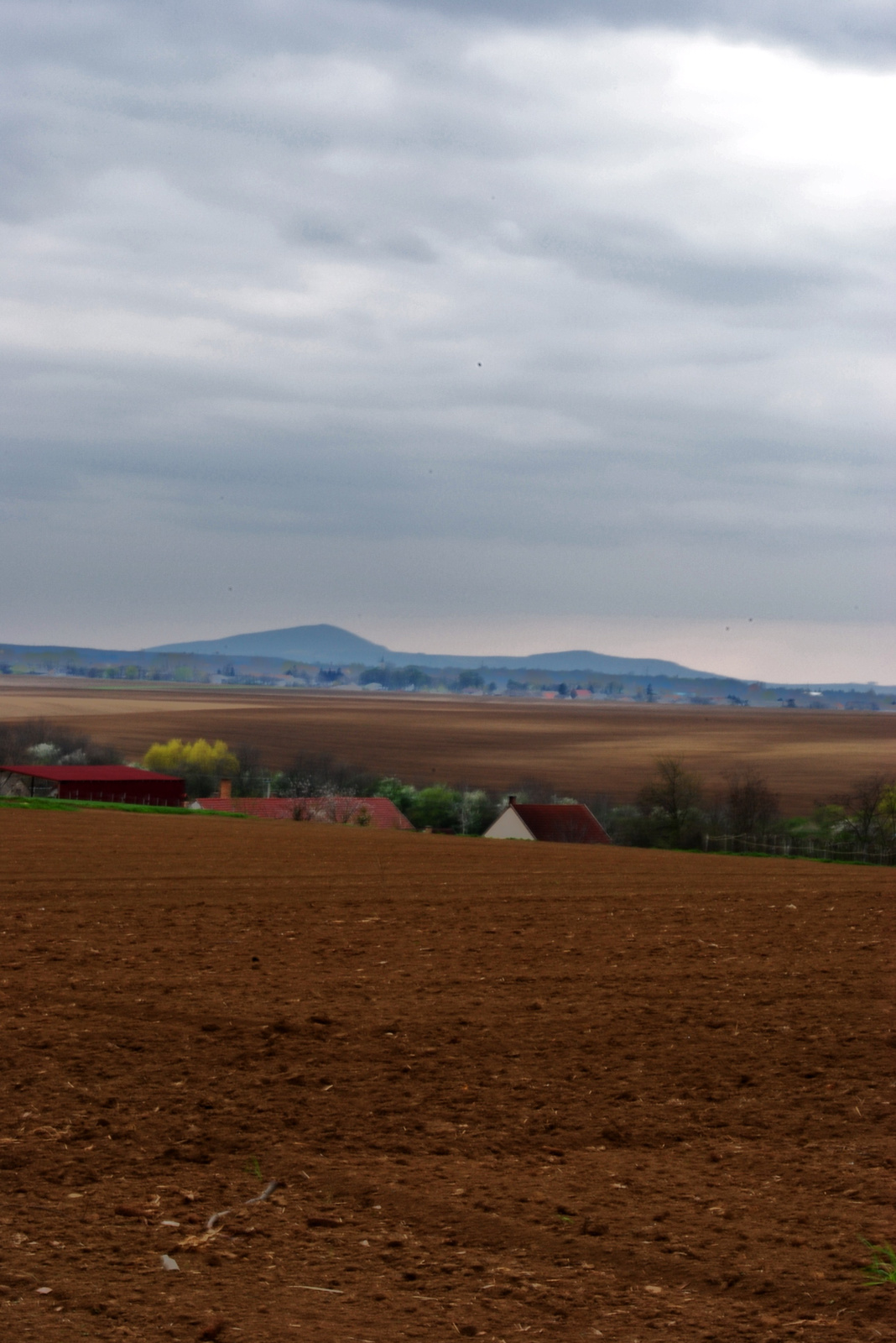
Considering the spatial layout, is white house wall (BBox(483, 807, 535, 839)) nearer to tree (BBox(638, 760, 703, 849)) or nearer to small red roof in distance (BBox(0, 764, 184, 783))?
tree (BBox(638, 760, 703, 849))

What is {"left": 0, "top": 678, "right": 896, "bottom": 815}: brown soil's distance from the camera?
274ft

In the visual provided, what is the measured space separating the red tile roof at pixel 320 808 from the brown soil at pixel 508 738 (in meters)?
21.3

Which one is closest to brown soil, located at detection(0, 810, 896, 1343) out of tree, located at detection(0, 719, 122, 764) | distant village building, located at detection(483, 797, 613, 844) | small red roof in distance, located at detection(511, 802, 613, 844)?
distant village building, located at detection(483, 797, 613, 844)

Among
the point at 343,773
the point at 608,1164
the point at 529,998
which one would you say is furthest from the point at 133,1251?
the point at 343,773

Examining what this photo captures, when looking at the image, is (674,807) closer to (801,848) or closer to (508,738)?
(801,848)

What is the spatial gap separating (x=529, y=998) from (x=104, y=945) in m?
4.23

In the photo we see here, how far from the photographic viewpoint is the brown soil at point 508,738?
83375mm

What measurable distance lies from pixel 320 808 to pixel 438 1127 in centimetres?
4580

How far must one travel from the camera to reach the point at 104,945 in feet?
40.7

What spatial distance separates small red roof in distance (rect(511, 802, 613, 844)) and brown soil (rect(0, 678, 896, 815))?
16550 mm

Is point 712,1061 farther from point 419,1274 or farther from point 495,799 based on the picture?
point 495,799

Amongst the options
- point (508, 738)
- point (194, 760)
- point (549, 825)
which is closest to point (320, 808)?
point (549, 825)

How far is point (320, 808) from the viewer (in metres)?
53.2

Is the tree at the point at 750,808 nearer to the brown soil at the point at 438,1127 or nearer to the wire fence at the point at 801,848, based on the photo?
the wire fence at the point at 801,848
